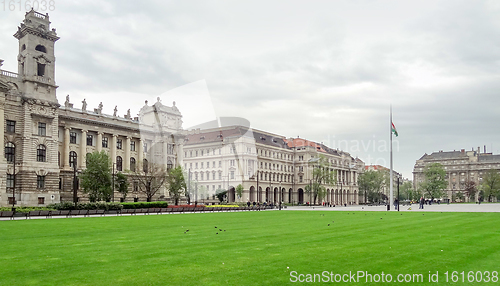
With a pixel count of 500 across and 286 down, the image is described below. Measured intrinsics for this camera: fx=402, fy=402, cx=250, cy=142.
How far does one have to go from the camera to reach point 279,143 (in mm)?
137750

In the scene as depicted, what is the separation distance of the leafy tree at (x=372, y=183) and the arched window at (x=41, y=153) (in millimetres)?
116762

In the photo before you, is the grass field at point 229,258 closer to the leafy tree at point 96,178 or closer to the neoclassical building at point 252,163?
the leafy tree at point 96,178

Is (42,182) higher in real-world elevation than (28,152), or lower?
lower

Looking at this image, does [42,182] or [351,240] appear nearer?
[351,240]

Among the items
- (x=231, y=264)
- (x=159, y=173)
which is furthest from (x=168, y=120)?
(x=231, y=264)

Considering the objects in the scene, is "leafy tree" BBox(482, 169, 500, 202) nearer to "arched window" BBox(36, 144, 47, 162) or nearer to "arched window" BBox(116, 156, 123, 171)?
"arched window" BBox(116, 156, 123, 171)

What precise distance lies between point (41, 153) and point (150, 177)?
18.6 m

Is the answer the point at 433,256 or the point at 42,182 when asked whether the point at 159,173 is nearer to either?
the point at 42,182

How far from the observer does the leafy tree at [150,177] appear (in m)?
73.5

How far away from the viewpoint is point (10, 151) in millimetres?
62250

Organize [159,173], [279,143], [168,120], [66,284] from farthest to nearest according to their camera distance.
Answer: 1. [279,143]
2. [168,120]
3. [159,173]
4. [66,284]

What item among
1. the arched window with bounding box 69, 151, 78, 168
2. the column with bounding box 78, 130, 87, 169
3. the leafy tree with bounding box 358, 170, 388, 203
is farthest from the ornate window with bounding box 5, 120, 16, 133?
the leafy tree with bounding box 358, 170, 388, 203

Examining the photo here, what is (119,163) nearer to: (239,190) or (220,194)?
(239,190)

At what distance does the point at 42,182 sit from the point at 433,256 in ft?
211
